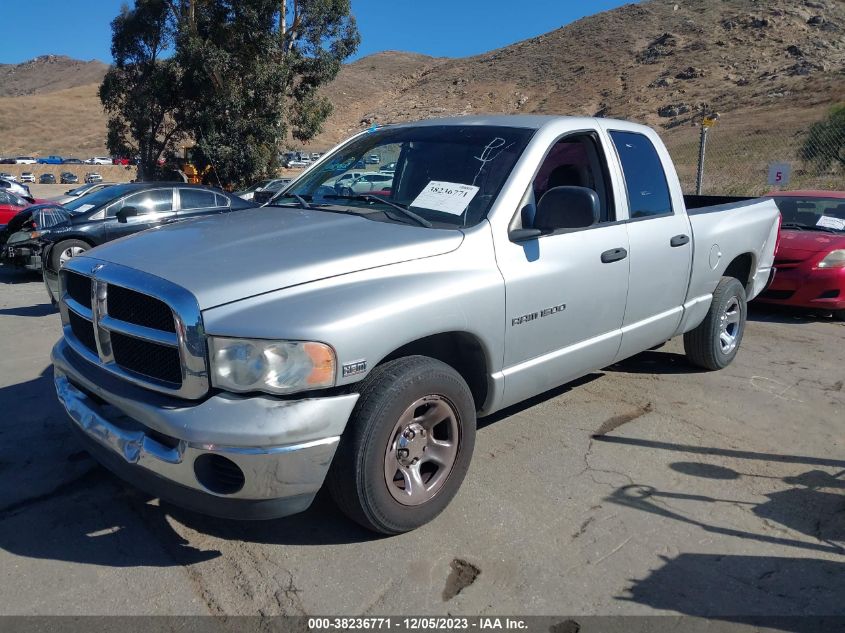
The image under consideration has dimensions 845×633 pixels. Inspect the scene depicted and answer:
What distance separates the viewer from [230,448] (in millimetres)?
2668

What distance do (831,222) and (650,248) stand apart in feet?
16.3

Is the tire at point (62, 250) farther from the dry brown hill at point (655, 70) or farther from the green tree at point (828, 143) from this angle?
the dry brown hill at point (655, 70)

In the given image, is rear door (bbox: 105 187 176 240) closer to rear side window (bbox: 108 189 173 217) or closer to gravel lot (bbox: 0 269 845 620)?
rear side window (bbox: 108 189 173 217)

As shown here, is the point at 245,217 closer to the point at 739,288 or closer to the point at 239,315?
the point at 239,315

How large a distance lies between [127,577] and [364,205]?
223 centimetres

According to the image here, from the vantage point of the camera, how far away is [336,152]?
189 inches

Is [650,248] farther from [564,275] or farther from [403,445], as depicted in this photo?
[403,445]

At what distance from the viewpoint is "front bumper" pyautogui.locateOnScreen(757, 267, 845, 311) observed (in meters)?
7.54

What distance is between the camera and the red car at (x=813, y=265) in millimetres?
7574

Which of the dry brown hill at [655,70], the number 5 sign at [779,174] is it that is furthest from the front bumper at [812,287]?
the dry brown hill at [655,70]

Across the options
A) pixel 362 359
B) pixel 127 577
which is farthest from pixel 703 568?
pixel 127 577

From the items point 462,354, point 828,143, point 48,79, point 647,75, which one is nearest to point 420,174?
point 462,354

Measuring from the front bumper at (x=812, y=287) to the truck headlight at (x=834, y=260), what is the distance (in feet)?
0.17

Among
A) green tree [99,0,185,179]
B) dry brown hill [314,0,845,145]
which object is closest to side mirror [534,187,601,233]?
green tree [99,0,185,179]
